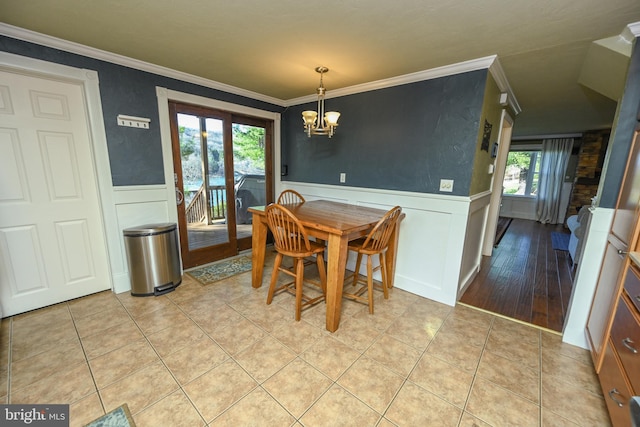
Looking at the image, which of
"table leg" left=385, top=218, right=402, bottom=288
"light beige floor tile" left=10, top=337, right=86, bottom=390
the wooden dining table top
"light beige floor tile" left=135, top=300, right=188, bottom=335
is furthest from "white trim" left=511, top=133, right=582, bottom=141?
"light beige floor tile" left=10, top=337, right=86, bottom=390

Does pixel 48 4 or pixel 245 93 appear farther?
pixel 245 93

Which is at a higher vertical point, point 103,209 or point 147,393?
point 103,209

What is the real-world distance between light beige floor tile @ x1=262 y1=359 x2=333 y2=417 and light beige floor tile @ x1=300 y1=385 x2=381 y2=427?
46 mm

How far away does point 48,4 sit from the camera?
1.56m

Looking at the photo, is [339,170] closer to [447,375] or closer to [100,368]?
[447,375]

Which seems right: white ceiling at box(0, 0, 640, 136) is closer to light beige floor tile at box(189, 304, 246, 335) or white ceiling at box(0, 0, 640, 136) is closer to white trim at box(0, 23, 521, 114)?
white trim at box(0, 23, 521, 114)

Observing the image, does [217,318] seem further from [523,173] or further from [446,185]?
[523,173]

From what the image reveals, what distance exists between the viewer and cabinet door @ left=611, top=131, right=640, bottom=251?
55.5 inches

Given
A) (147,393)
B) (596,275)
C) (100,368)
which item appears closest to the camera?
(147,393)

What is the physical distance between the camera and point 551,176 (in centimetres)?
650

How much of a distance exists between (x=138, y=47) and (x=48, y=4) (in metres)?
0.59

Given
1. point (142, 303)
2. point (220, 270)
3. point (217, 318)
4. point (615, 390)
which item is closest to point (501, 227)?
point (615, 390)

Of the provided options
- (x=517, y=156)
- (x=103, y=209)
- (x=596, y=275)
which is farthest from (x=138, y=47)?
(x=517, y=156)

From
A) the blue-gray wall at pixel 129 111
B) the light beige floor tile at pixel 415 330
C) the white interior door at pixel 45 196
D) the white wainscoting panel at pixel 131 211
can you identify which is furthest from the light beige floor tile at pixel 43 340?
the light beige floor tile at pixel 415 330
